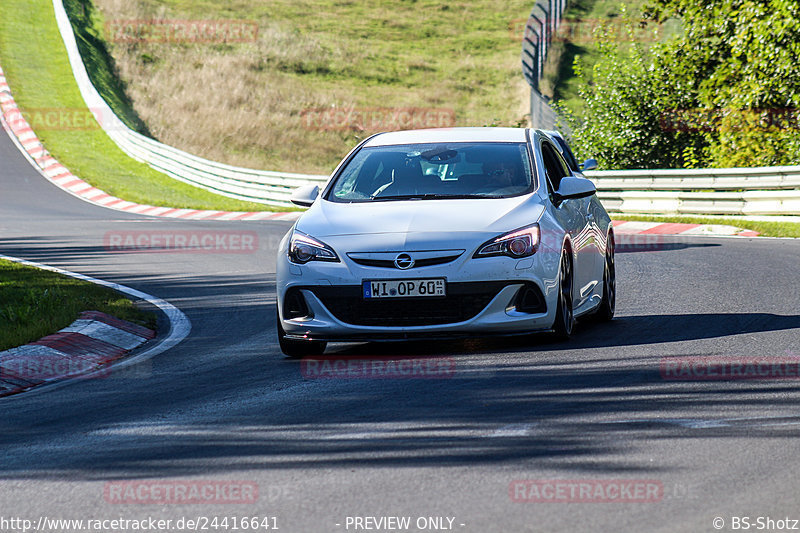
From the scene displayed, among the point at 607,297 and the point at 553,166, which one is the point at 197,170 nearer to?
the point at 553,166

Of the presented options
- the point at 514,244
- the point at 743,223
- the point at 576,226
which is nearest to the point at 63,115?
the point at 743,223

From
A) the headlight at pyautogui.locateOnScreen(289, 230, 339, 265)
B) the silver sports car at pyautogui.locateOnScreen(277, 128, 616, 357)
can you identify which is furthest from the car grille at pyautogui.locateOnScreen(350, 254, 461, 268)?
the headlight at pyautogui.locateOnScreen(289, 230, 339, 265)

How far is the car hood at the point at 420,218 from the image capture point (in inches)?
313

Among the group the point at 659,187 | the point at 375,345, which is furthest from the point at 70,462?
the point at 659,187

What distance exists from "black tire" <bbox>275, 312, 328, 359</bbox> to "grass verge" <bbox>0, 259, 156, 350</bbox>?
6.84 ft

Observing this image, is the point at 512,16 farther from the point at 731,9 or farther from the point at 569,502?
the point at 569,502

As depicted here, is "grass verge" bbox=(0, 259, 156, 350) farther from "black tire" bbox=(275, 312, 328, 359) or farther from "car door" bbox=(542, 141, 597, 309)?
"car door" bbox=(542, 141, 597, 309)

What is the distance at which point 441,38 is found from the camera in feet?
220

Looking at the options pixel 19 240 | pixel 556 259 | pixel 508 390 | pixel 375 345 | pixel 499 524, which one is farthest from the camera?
pixel 19 240

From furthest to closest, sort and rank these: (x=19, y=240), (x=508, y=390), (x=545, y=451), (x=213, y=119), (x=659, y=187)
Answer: (x=213, y=119) → (x=659, y=187) → (x=19, y=240) → (x=508, y=390) → (x=545, y=451)

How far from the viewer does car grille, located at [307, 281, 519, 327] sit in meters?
7.80

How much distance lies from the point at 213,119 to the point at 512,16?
1178 inches

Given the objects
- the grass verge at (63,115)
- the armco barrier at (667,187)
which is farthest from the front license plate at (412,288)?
the grass verge at (63,115)

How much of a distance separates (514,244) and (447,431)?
252 cm
